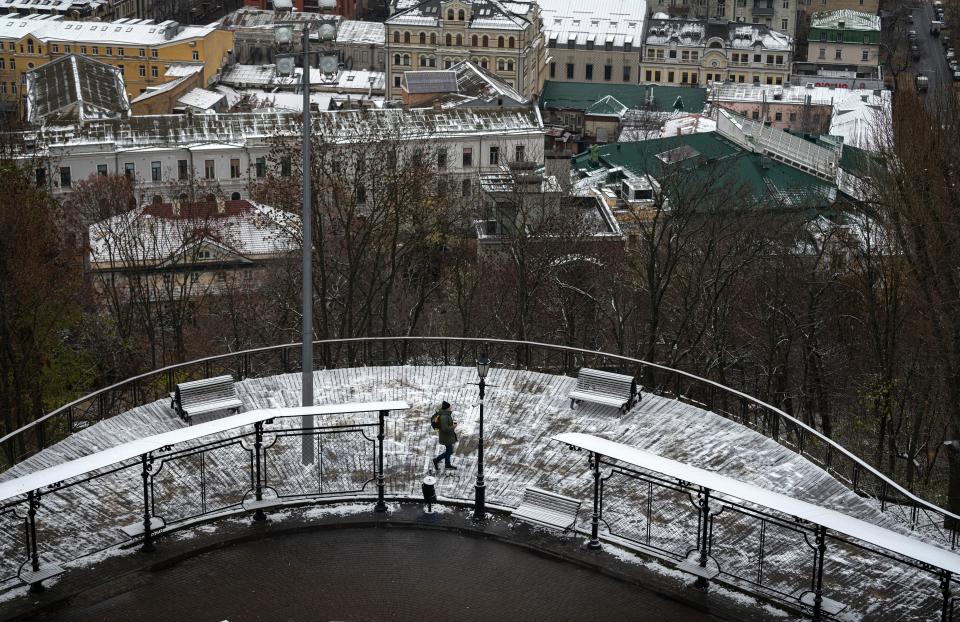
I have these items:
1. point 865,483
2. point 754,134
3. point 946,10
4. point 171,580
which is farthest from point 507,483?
point 946,10

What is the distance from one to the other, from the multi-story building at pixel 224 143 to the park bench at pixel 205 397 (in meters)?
46.0

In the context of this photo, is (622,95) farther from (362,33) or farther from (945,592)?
(945,592)

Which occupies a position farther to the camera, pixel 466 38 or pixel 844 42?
pixel 844 42

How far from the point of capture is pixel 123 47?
4577 inches

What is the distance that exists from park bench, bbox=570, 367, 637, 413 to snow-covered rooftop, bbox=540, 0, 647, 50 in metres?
99.5

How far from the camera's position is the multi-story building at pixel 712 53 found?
117438mm

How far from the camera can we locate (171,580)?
61.6ft

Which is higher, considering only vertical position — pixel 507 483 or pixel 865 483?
pixel 507 483

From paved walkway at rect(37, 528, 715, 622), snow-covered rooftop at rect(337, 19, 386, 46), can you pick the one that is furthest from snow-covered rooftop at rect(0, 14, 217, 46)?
paved walkway at rect(37, 528, 715, 622)

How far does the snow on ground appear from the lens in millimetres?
19250

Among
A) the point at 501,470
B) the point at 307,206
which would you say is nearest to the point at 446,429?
the point at 501,470

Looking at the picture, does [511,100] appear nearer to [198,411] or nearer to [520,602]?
[198,411]

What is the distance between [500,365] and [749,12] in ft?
369

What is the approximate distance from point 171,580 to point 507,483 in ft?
19.7
